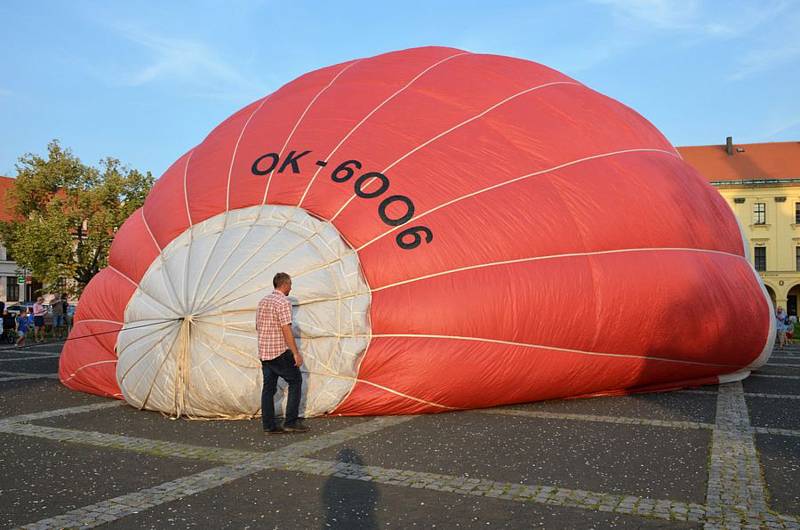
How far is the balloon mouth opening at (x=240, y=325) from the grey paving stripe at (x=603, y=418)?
1.50 meters

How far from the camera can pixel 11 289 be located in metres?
43.3

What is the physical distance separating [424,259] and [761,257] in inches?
1798

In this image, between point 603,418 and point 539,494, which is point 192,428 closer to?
point 539,494

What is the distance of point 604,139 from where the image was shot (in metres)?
7.94

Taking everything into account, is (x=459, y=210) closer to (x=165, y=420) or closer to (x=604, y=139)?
(x=604, y=139)

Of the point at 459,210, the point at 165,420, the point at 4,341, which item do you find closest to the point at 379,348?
the point at 459,210

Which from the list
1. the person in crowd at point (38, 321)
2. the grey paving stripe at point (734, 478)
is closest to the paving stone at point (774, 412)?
the grey paving stripe at point (734, 478)

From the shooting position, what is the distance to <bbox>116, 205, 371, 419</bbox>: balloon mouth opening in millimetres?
6176

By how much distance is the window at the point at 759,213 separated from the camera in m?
45.8

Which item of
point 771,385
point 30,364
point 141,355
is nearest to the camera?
point 141,355

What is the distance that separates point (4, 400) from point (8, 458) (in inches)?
117

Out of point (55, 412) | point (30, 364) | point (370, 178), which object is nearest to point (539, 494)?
point (370, 178)

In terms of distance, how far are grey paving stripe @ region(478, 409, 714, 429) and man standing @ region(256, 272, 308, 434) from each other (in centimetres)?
181

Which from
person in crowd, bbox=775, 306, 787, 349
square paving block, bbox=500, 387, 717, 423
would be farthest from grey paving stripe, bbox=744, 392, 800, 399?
person in crowd, bbox=775, 306, 787, 349
